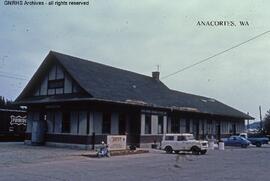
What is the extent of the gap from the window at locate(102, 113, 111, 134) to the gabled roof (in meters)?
1.73

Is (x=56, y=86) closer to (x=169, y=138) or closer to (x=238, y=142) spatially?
(x=169, y=138)

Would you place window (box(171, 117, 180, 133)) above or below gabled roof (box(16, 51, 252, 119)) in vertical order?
below

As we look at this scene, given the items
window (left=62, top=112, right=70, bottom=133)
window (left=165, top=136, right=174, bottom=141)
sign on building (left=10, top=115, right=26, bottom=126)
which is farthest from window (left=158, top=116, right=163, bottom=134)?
sign on building (left=10, top=115, right=26, bottom=126)

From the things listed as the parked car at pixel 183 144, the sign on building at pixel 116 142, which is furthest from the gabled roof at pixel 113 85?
the parked car at pixel 183 144

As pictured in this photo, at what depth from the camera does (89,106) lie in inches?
1212

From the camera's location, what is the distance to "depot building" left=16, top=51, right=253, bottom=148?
31156 millimetres

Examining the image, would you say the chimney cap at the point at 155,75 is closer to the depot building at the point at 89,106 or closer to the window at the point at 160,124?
the depot building at the point at 89,106

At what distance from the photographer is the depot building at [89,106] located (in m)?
31.2

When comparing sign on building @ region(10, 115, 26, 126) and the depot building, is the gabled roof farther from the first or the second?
sign on building @ region(10, 115, 26, 126)

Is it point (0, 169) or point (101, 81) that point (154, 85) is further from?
point (0, 169)

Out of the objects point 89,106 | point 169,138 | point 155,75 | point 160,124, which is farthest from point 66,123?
point 155,75

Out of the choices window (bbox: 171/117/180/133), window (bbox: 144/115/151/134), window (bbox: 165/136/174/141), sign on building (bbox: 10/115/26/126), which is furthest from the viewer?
window (bbox: 171/117/180/133)

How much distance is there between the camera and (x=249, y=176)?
52.2 feet

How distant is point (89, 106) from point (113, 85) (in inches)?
186
